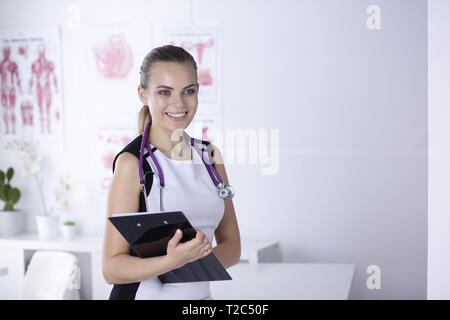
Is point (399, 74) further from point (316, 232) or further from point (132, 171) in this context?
point (132, 171)

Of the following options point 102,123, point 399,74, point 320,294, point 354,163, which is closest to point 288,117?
point 354,163

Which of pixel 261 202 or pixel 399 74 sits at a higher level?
pixel 399 74

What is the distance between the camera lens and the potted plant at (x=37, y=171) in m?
1.99

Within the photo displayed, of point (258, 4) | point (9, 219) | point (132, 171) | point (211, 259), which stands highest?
point (258, 4)

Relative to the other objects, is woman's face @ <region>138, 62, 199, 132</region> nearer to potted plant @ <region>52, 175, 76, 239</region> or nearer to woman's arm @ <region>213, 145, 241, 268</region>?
woman's arm @ <region>213, 145, 241, 268</region>

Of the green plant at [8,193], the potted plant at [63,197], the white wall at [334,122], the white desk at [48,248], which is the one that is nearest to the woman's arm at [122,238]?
the white wall at [334,122]

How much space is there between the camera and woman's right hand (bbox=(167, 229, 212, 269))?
2.42 ft

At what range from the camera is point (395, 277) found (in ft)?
5.13

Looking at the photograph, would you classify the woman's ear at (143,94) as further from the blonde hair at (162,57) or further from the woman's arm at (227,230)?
the woman's arm at (227,230)

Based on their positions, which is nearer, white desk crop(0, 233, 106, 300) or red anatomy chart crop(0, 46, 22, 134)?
white desk crop(0, 233, 106, 300)

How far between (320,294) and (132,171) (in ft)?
2.65

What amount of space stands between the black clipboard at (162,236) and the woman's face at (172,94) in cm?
21

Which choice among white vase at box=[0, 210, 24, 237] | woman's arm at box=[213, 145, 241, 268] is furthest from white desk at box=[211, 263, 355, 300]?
white vase at box=[0, 210, 24, 237]
